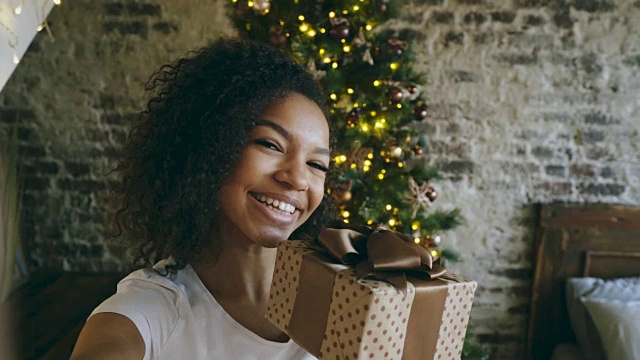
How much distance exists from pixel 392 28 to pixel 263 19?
112cm

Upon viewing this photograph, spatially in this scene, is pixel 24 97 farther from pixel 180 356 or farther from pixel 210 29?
pixel 180 356

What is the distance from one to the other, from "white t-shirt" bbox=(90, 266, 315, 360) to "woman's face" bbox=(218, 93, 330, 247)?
180mm

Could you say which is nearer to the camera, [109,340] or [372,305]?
Result: [372,305]

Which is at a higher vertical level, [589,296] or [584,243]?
[584,243]

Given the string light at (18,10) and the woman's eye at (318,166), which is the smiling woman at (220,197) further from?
the string light at (18,10)

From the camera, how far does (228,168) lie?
41.9 inches

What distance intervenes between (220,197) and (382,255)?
1.53 ft

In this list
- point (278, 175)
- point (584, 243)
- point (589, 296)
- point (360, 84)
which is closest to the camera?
point (278, 175)

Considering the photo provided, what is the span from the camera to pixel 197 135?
1136mm

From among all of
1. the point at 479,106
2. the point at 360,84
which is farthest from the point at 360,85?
the point at 479,106

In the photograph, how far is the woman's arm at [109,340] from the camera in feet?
2.81

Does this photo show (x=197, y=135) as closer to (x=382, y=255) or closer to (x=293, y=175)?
(x=293, y=175)

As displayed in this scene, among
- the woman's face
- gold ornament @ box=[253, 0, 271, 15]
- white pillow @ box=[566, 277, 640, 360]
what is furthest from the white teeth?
white pillow @ box=[566, 277, 640, 360]

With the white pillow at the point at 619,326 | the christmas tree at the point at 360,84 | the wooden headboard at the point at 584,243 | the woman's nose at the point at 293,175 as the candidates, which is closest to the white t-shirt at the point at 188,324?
the woman's nose at the point at 293,175
